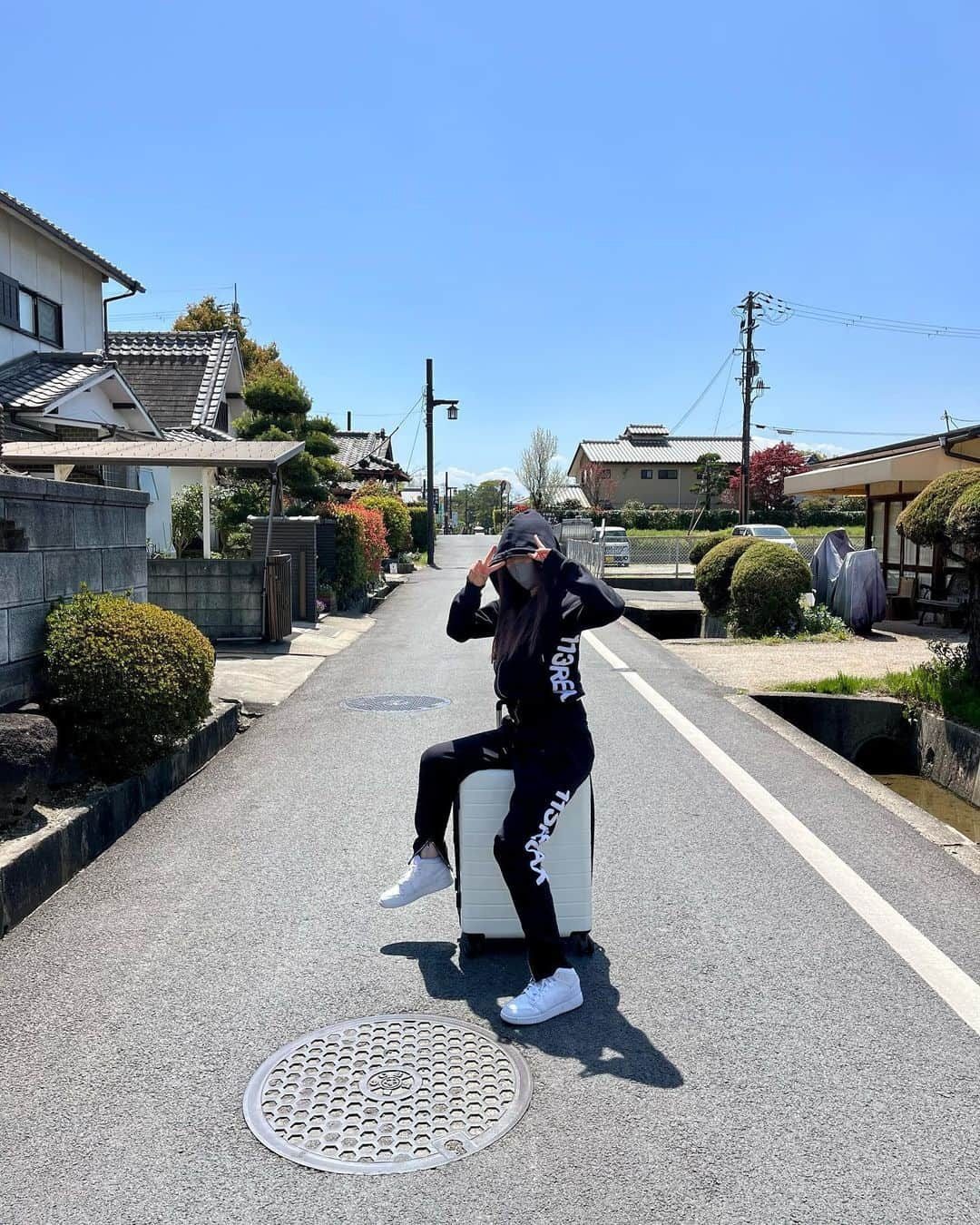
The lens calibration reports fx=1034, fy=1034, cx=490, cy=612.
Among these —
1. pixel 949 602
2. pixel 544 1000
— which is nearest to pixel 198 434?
pixel 949 602

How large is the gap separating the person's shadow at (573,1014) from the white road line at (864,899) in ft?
3.61

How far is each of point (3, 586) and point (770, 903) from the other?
14.1 feet

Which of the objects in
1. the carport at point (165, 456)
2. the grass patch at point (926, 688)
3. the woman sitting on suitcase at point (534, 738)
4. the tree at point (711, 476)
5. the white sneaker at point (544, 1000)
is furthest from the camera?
the tree at point (711, 476)

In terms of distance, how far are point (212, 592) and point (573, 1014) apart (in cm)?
1069

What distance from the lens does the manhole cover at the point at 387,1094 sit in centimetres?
274

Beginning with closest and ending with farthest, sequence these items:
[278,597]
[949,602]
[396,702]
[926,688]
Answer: [926,688] < [396,702] < [278,597] < [949,602]

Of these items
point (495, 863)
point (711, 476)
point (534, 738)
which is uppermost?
point (711, 476)

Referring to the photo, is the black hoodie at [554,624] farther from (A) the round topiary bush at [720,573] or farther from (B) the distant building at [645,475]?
(B) the distant building at [645,475]

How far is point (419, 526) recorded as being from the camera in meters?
43.9

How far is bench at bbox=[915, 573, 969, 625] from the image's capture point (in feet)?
53.0

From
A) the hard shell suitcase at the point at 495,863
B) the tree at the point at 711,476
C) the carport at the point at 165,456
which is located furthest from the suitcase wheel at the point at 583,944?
the tree at the point at 711,476

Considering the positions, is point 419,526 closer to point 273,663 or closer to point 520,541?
point 273,663

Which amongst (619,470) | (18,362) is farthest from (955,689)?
(619,470)

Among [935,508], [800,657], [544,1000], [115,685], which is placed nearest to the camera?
[544,1000]
